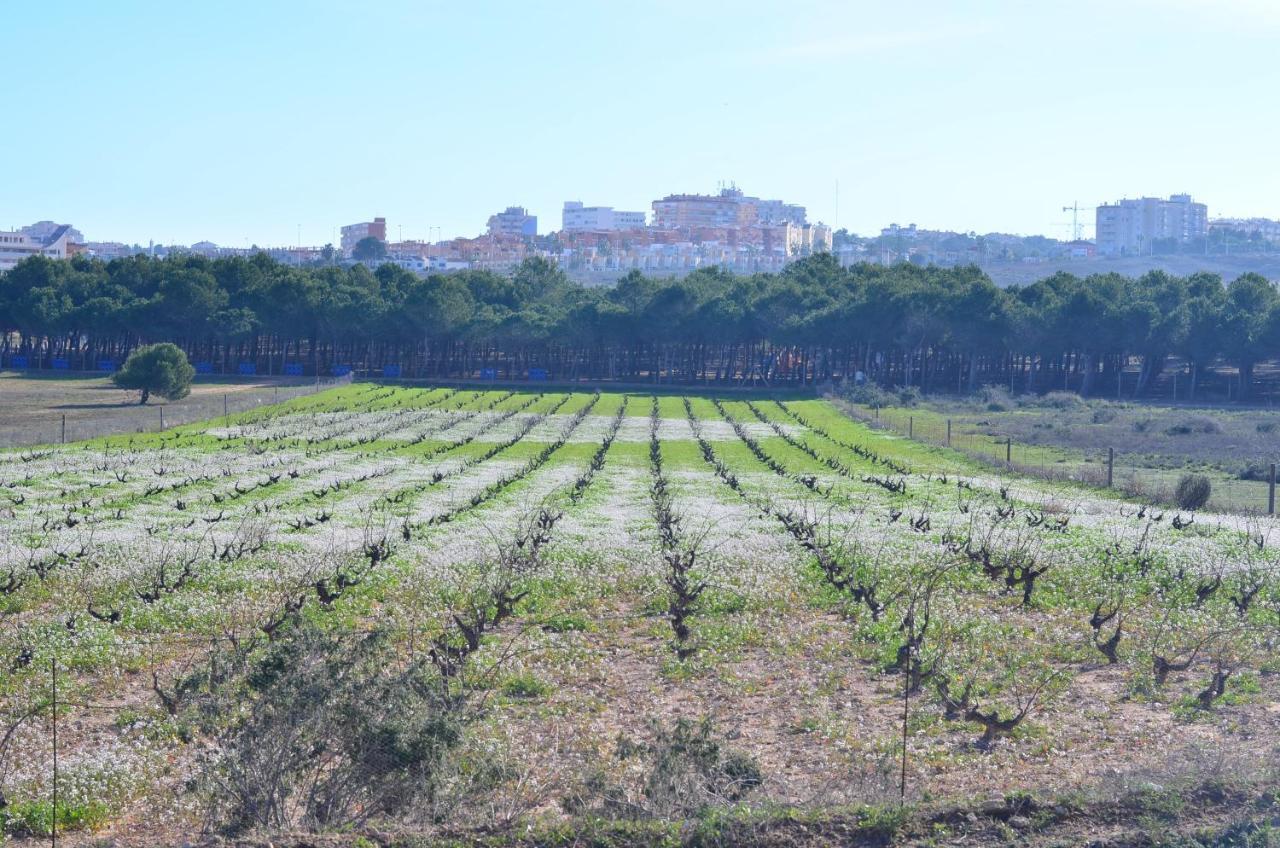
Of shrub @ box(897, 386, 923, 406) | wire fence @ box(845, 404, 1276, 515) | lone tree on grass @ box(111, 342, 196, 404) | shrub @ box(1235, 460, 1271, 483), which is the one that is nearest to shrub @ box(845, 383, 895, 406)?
shrub @ box(897, 386, 923, 406)

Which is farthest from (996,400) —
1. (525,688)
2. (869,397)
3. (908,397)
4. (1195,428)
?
(525,688)

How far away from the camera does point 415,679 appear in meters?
14.8

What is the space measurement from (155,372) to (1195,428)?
211ft

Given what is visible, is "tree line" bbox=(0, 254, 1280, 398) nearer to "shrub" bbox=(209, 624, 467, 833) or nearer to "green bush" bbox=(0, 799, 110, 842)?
"shrub" bbox=(209, 624, 467, 833)

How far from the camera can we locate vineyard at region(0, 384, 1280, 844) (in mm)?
13664

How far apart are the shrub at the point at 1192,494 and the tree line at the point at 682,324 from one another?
69458 millimetres

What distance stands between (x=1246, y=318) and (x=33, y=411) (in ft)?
293

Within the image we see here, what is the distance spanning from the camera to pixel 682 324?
418 ft

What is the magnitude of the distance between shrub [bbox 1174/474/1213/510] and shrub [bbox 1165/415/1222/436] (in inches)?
1354

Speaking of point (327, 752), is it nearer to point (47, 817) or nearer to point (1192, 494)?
point (47, 817)

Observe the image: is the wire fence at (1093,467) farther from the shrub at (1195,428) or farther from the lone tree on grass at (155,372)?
Result: the lone tree on grass at (155,372)

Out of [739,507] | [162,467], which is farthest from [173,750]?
[162,467]

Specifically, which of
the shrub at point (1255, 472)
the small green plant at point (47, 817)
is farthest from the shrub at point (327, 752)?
the shrub at point (1255, 472)

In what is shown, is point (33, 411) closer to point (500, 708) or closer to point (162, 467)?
point (162, 467)
